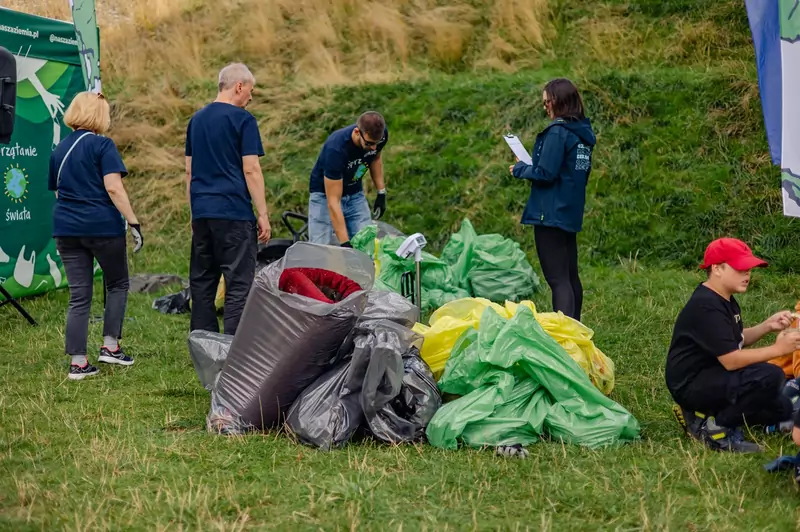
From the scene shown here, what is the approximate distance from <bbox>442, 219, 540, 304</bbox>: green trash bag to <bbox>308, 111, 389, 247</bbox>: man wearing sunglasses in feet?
2.83

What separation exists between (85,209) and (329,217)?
90.5 inches

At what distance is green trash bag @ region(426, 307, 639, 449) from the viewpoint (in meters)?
4.22

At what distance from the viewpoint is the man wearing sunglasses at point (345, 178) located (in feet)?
23.3

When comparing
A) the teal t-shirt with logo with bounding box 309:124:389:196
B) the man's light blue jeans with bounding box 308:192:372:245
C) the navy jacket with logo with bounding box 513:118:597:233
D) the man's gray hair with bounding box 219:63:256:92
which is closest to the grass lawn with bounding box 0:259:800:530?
the navy jacket with logo with bounding box 513:118:597:233

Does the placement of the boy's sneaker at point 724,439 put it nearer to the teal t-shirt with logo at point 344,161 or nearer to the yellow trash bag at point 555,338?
the yellow trash bag at point 555,338

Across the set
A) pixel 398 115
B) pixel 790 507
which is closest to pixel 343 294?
pixel 790 507

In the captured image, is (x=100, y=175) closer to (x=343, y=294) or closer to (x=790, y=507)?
(x=343, y=294)

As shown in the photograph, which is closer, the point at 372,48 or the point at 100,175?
the point at 100,175

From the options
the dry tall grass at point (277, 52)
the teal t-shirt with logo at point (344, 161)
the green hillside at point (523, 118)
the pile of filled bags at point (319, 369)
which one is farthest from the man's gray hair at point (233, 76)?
the dry tall grass at point (277, 52)

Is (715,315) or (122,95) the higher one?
(122,95)

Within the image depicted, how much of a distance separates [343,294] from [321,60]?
31.5 feet

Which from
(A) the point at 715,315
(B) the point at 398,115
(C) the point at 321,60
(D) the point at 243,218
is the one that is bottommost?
(A) the point at 715,315

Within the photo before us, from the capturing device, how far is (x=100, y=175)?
19.1ft

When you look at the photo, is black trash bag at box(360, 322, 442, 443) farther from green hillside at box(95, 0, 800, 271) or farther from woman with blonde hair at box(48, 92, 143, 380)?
green hillside at box(95, 0, 800, 271)
